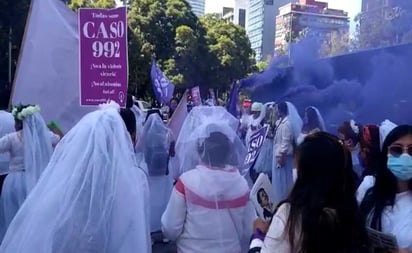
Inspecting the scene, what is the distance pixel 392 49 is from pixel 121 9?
6.11m

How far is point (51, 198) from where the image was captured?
3.05 m

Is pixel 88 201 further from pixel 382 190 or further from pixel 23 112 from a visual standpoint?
pixel 23 112

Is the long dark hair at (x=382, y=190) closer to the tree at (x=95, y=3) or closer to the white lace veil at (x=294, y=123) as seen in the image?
the white lace veil at (x=294, y=123)

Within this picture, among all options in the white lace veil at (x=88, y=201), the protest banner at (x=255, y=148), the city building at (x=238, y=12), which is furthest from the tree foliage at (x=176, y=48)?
the city building at (x=238, y=12)

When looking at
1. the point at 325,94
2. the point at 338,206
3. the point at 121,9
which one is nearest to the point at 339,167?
the point at 338,206

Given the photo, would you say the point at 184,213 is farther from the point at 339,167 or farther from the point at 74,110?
the point at 74,110

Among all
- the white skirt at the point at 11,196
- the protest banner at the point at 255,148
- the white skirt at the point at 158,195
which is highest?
the protest banner at the point at 255,148

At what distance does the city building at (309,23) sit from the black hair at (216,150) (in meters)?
11.5

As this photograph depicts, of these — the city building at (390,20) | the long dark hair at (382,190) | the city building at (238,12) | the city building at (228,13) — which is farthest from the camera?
the city building at (228,13)

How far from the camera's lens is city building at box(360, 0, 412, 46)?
445 inches

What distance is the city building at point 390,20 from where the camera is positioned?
11.3m

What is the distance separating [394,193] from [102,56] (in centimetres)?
390

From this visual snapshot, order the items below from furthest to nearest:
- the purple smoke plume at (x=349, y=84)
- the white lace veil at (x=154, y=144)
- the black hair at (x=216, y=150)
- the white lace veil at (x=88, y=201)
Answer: the purple smoke plume at (x=349, y=84), the white lace veil at (x=154, y=144), the black hair at (x=216, y=150), the white lace veil at (x=88, y=201)

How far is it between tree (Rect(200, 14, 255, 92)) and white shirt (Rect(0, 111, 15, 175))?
32.5m
